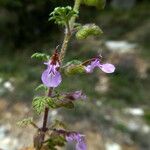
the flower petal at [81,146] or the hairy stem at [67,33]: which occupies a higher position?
the hairy stem at [67,33]

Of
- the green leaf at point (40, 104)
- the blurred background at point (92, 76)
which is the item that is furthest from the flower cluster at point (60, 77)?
the blurred background at point (92, 76)

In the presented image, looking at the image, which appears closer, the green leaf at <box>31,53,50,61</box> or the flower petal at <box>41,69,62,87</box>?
the flower petal at <box>41,69,62,87</box>

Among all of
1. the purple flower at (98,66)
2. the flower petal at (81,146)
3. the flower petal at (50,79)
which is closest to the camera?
the flower petal at (50,79)

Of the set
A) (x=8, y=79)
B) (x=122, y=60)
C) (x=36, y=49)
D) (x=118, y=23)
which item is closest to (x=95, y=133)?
(x=8, y=79)

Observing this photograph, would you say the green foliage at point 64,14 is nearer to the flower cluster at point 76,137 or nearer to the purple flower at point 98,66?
the purple flower at point 98,66

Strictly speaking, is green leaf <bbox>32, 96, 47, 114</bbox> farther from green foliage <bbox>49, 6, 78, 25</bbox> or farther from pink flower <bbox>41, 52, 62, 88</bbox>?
green foliage <bbox>49, 6, 78, 25</bbox>

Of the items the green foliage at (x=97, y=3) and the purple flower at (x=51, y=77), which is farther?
the green foliage at (x=97, y=3)

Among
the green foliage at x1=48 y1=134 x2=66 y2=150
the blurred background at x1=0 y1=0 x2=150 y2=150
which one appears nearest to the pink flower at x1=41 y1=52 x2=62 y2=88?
the green foliage at x1=48 y1=134 x2=66 y2=150
